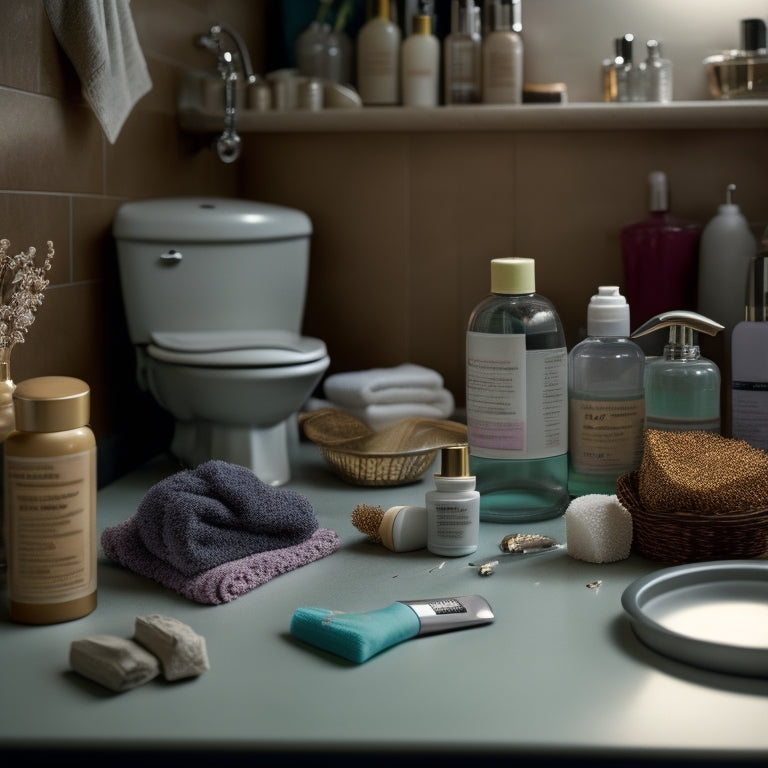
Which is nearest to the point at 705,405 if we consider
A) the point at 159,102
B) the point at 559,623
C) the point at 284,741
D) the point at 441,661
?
the point at 559,623

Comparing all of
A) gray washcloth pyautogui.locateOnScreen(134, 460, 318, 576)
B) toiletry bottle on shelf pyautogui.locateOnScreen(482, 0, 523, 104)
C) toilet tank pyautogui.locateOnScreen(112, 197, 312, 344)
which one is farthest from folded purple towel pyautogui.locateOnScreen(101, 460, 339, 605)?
toiletry bottle on shelf pyautogui.locateOnScreen(482, 0, 523, 104)

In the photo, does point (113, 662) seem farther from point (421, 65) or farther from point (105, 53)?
point (421, 65)

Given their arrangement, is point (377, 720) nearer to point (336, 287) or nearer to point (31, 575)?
point (31, 575)

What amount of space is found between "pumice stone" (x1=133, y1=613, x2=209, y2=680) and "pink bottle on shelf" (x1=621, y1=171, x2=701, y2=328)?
135 centimetres

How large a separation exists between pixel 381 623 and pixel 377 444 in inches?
31.2

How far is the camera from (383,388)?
204 centimetres

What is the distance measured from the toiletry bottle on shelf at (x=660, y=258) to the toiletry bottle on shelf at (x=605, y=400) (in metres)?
0.57

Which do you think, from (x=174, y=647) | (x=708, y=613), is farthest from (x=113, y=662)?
(x=708, y=613)

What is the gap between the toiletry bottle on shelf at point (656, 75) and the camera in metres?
2.11

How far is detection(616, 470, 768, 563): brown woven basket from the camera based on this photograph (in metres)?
1.30

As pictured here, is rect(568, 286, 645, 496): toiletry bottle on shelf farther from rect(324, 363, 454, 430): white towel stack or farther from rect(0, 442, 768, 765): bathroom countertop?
rect(324, 363, 454, 430): white towel stack

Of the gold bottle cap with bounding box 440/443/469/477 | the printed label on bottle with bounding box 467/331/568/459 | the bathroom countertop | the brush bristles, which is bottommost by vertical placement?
the bathroom countertop

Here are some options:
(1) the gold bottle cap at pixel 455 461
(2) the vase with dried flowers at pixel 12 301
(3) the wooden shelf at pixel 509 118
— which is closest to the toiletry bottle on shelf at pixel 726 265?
(3) the wooden shelf at pixel 509 118

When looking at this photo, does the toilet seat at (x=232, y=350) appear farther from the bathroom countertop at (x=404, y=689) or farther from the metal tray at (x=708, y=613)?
the metal tray at (x=708, y=613)
